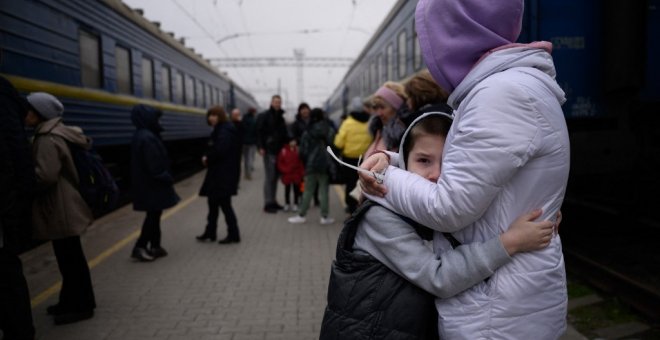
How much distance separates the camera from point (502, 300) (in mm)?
1420

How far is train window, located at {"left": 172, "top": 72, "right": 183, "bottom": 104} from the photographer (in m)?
13.3

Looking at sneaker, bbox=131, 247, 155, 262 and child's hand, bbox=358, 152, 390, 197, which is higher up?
child's hand, bbox=358, 152, 390, 197

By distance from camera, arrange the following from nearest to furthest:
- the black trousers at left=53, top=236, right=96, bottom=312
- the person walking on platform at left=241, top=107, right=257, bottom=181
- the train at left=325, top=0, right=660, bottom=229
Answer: the black trousers at left=53, top=236, right=96, bottom=312
the train at left=325, top=0, right=660, bottom=229
the person walking on platform at left=241, top=107, right=257, bottom=181

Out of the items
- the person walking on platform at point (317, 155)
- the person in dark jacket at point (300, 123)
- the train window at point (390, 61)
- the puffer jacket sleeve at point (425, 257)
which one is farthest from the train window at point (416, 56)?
the puffer jacket sleeve at point (425, 257)

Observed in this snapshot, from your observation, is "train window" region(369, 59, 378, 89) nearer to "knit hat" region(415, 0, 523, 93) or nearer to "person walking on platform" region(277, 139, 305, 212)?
"person walking on platform" region(277, 139, 305, 212)

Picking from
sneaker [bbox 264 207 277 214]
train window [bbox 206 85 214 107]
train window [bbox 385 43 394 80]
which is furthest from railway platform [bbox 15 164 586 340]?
train window [bbox 206 85 214 107]

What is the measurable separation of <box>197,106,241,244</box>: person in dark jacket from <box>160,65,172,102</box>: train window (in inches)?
244

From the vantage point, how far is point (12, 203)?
303 cm

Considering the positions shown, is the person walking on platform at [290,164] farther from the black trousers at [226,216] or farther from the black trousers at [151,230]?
the black trousers at [151,230]

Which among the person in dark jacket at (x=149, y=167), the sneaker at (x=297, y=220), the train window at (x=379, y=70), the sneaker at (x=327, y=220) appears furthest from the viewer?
the train window at (x=379, y=70)

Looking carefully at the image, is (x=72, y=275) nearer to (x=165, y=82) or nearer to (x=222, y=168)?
(x=222, y=168)

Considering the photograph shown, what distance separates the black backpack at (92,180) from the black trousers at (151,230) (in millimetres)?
1329

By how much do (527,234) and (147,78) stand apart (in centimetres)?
1056

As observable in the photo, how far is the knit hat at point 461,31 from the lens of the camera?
4.78 ft
